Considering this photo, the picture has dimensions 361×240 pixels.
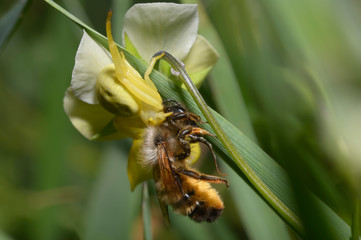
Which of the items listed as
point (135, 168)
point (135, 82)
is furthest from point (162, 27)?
point (135, 168)

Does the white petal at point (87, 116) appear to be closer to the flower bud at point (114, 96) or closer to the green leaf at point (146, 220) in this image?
the flower bud at point (114, 96)

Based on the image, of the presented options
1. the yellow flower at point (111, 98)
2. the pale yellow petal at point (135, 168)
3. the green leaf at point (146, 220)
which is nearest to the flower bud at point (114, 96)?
the yellow flower at point (111, 98)

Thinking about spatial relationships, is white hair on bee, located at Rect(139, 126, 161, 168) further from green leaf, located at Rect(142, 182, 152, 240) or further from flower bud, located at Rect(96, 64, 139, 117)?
green leaf, located at Rect(142, 182, 152, 240)

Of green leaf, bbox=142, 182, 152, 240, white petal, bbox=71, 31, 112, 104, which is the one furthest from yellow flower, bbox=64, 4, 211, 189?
green leaf, bbox=142, 182, 152, 240

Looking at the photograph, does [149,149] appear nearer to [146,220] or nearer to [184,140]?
[184,140]

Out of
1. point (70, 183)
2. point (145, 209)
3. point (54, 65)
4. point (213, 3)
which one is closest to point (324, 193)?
point (145, 209)

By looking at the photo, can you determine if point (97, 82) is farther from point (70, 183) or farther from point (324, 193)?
point (70, 183)

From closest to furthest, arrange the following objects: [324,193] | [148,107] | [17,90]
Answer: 1. [324,193]
2. [148,107]
3. [17,90]
